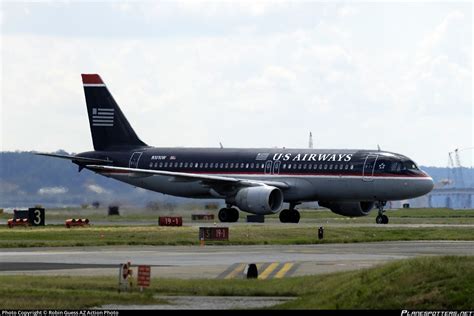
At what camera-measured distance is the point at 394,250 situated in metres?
52.0

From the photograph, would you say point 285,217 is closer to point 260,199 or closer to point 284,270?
point 260,199

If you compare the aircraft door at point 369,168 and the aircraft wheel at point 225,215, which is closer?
the aircraft door at point 369,168

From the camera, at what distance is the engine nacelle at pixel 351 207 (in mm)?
83438

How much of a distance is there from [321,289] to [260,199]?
45.4 meters

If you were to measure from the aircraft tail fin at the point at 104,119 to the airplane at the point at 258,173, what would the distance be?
0.23 feet

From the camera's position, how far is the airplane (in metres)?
78.5

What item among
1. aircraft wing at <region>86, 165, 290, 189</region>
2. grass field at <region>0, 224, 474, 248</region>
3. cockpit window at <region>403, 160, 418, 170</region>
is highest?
cockpit window at <region>403, 160, 418, 170</region>

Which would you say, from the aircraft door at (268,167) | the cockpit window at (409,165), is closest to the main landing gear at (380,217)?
the cockpit window at (409,165)

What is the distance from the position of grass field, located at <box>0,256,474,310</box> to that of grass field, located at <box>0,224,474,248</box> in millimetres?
21797

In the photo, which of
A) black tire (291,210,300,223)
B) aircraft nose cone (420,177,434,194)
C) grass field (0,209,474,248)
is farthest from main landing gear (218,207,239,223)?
aircraft nose cone (420,177,434,194)

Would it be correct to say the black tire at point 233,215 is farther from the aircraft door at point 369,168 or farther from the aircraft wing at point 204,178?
the aircraft door at point 369,168

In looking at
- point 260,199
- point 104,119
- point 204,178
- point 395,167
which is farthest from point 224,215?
point 104,119

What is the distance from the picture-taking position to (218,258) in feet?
154

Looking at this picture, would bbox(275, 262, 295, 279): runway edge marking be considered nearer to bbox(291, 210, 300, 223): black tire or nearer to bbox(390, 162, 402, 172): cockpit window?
bbox(390, 162, 402, 172): cockpit window
